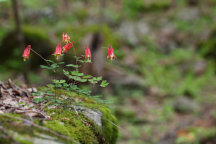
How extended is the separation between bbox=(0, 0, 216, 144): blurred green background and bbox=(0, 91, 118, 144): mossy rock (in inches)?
101

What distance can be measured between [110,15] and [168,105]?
8.40 metres

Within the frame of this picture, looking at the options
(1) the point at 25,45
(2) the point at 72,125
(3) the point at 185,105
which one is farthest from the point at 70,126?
(1) the point at 25,45

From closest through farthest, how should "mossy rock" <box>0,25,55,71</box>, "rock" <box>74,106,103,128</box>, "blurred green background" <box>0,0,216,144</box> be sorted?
"rock" <box>74,106,103,128</box> → "blurred green background" <box>0,0,216,144</box> → "mossy rock" <box>0,25,55,71</box>

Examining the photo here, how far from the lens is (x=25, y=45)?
9.65 m

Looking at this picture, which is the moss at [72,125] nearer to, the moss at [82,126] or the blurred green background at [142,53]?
the moss at [82,126]

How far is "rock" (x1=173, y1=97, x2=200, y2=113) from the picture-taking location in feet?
28.3

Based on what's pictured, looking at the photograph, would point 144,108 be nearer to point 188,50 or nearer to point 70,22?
point 188,50

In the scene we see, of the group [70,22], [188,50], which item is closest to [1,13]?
[70,22]

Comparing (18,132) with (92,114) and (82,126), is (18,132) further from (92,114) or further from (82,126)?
(92,114)

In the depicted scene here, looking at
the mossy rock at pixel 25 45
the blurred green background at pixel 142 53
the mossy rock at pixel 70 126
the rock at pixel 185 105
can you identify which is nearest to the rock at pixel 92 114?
the mossy rock at pixel 70 126

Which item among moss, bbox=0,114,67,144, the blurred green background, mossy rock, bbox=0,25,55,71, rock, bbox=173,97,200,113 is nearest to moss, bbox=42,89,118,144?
moss, bbox=0,114,67,144

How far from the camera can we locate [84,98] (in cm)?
270

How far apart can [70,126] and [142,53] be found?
11934 mm

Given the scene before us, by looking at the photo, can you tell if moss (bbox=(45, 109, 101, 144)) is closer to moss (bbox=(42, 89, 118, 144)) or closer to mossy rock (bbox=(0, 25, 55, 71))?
moss (bbox=(42, 89, 118, 144))
